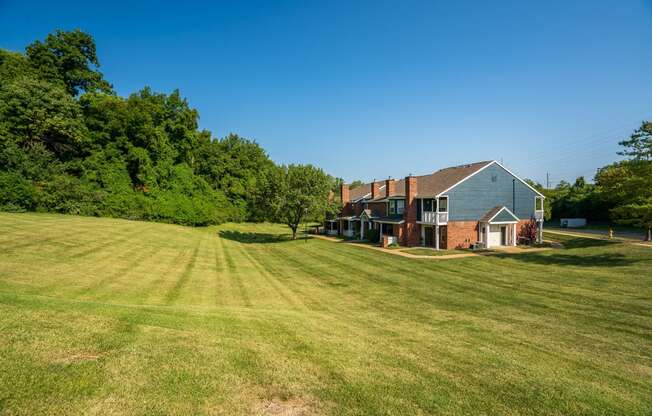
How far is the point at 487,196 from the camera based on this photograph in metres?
33.2

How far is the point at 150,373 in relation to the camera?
5434mm

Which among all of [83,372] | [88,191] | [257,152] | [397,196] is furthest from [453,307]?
[257,152]

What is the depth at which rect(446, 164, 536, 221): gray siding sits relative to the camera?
3192 centimetres

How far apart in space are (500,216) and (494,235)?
2.09 metres

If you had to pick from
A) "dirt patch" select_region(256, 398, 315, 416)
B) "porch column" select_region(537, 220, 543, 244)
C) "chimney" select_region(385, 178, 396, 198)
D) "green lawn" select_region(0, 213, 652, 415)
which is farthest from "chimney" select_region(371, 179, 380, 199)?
"dirt patch" select_region(256, 398, 315, 416)

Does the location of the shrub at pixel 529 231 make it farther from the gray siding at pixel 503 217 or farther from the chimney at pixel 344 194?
the chimney at pixel 344 194

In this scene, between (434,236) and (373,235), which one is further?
(373,235)

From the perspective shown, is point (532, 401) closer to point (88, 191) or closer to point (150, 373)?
point (150, 373)

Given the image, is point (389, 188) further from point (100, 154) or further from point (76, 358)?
point (100, 154)

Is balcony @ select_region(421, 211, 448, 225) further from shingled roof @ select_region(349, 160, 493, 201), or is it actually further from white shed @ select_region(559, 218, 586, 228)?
white shed @ select_region(559, 218, 586, 228)

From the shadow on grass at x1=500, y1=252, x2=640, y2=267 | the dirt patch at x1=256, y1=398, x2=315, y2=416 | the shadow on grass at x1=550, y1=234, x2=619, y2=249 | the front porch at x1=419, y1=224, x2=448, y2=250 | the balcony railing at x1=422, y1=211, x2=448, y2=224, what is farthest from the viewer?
the front porch at x1=419, y1=224, x2=448, y2=250

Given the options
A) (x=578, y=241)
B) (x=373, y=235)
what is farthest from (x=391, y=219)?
(x=578, y=241)

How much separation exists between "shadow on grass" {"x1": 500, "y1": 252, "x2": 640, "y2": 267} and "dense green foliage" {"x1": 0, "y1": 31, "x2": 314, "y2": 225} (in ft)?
91.2

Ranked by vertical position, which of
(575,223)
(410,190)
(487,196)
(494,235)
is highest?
(410,190)
